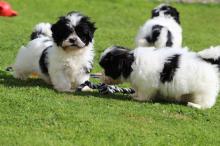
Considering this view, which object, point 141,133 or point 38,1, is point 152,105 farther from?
point 38,1

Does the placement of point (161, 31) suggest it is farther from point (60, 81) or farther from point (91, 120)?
point (91, 120)

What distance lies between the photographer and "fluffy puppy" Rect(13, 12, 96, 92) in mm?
8062

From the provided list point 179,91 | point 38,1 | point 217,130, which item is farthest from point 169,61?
point 38,1

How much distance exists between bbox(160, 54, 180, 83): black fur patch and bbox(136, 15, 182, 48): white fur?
9.19 feet

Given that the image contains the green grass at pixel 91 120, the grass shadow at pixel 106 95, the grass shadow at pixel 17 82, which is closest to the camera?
the green grass at pixel 91 120

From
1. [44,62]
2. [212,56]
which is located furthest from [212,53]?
[44,62]

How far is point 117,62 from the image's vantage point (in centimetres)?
809

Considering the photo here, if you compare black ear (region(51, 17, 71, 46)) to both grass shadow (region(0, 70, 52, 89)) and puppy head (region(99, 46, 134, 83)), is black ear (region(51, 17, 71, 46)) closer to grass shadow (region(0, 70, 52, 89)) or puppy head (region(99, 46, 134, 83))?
puppy head (region(99, 46, 134, 83))

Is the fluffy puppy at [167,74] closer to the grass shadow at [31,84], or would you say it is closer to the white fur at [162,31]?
the grass shadow at [31,84]

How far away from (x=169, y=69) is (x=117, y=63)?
30.4 inches

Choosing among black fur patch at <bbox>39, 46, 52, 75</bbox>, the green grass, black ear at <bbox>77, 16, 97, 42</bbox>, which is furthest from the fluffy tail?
black fur patch at <bbox>39, 46, 52, 75</bbox>

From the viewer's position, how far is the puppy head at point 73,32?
8.02 meters

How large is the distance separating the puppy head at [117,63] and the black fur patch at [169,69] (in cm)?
47

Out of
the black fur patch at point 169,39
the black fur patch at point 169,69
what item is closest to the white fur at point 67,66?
the black fur patch at point 169,69
